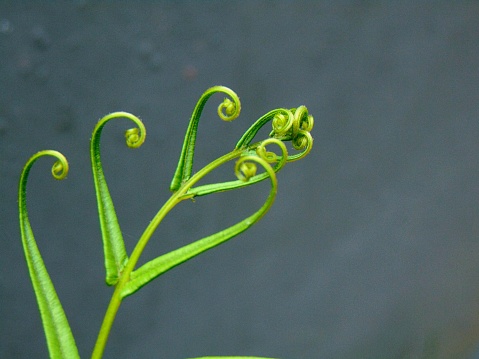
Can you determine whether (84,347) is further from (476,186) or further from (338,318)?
(476,186)

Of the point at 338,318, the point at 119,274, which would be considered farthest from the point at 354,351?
the point at 119,274

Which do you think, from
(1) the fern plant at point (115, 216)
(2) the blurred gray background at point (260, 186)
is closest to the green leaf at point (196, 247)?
(1) the fern plant at point (115, 216)

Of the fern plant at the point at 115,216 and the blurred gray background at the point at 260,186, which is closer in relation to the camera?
the fern plant at the point at 115,216

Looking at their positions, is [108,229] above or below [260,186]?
below

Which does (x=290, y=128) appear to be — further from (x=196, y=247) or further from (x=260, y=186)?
(x=260, y=186)

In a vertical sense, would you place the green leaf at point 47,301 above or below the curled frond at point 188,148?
below

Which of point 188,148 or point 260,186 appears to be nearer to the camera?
point 188,148

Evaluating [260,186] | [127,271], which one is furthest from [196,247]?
[260,186]

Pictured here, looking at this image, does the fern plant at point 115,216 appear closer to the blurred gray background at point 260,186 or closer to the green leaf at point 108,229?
the green leaf at point 108,229

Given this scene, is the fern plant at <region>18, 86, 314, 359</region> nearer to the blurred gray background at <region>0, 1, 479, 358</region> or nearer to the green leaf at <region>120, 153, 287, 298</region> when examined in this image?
the green leaf at <region>120, 153, 287, 298</region>
